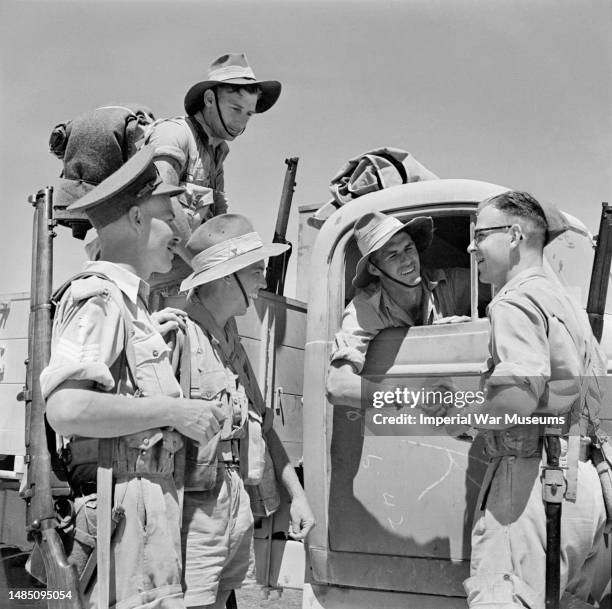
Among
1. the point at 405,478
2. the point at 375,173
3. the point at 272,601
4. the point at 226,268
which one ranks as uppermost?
the point at 375,173

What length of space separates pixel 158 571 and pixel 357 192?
1.95 meters

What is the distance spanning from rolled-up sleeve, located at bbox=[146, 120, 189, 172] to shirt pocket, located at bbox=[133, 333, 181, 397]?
1433mm

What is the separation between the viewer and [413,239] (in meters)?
3.28

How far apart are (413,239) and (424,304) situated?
0.26 metres

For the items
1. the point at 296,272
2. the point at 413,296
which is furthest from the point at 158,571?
the point at 296,272

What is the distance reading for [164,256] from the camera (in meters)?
2.52

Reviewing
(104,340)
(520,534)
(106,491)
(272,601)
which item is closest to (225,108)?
(104,340)

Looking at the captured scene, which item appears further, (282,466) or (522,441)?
(282,466)

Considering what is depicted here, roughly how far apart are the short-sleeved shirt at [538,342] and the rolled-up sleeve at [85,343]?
1086 millimetres

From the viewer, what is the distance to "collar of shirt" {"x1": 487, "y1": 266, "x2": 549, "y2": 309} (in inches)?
101

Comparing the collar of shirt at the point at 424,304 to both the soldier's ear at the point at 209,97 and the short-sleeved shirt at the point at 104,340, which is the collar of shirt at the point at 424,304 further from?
the soldier's ear at the point at 209,97

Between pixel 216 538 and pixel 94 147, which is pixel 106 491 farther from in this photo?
pixel 94 147

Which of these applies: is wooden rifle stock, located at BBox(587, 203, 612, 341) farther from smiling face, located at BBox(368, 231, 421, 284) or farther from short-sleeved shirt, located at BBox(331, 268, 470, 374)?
smiling face, located at BBox(368, 231, 421, 284)

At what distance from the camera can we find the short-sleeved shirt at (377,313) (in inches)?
125
